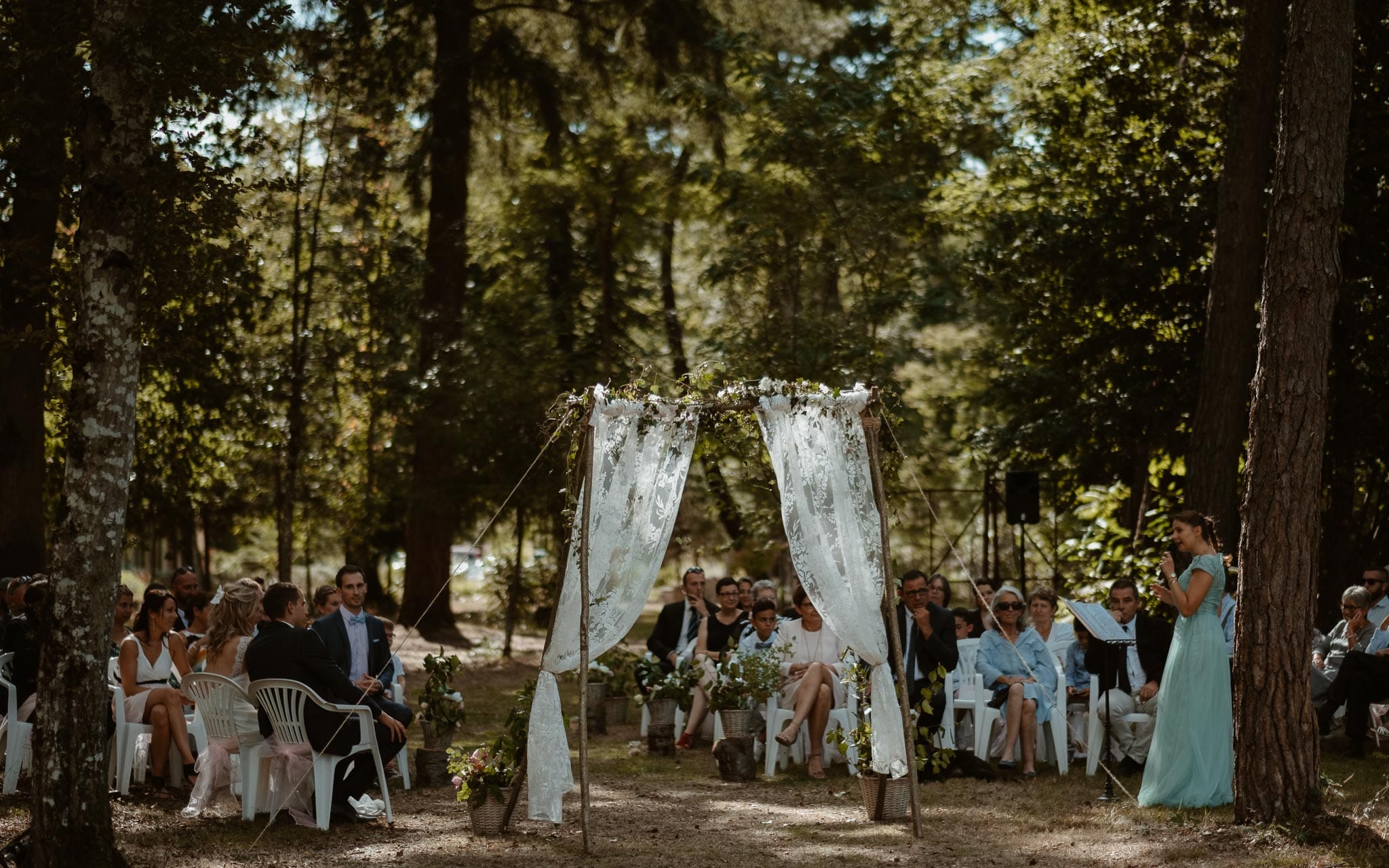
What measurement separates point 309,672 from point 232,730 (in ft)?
2.17

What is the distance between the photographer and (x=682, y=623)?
1066 cm

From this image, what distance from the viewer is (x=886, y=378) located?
14.9 m

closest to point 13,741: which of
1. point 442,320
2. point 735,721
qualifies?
point 735,721

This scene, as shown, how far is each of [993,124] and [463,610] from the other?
13506mm

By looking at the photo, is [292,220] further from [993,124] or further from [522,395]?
[993,124]

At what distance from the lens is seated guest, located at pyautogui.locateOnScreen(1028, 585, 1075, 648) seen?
9.30 metres

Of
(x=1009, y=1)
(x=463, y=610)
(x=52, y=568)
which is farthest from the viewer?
(x=463, y=610)

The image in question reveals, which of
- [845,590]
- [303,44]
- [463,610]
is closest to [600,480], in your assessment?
[845,590]

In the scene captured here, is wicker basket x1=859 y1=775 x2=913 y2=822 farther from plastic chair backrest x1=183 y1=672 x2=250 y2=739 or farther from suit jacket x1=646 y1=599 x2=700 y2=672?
suit jacket x1=646 y1=599 x2=700 y2=672

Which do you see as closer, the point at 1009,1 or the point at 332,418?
the point at 1009,1

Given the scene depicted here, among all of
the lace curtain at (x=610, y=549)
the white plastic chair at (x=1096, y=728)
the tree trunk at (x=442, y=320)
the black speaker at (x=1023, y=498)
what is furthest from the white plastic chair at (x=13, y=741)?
the black speaker at (x=1023, y=498)

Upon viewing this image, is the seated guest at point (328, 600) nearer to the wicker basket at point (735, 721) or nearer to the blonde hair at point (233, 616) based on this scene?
the blonde hair at point (233, 616)

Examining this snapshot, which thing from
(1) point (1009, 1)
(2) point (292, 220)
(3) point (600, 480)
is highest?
(1) point (1009, 1)

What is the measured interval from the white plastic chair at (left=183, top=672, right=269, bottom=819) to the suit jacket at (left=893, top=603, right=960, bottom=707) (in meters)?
3.92
